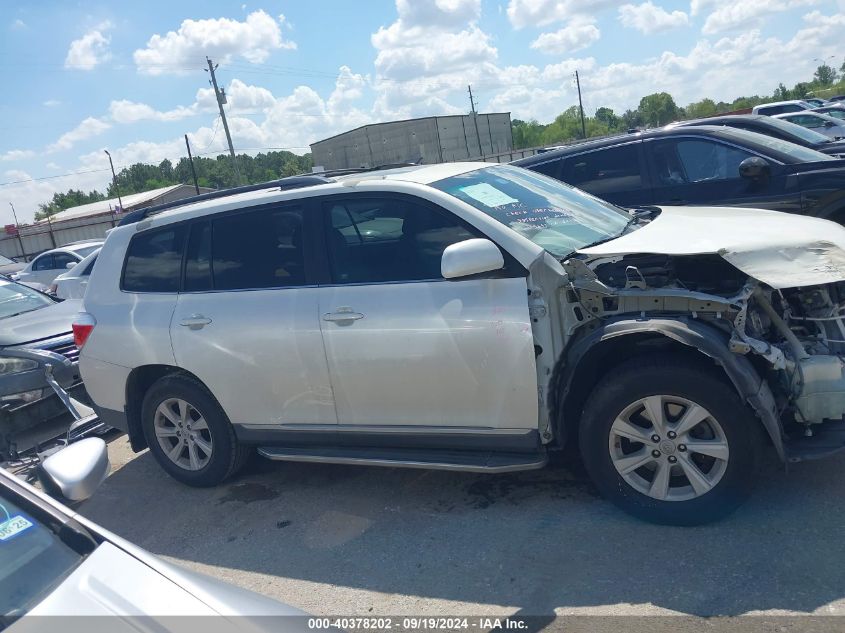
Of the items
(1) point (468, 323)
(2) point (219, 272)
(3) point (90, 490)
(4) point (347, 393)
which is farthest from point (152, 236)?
(3) point (90, 490)

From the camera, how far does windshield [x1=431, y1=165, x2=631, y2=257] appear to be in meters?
4.23

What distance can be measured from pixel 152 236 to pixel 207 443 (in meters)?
1.53

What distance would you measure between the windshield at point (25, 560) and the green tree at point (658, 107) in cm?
8031

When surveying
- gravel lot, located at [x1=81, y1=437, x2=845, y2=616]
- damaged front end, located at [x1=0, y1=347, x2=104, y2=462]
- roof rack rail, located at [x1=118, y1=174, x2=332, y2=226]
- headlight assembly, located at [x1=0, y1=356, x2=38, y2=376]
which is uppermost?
roof rack rail, located at [x1=118, y1=174, x2=332, y2=226]

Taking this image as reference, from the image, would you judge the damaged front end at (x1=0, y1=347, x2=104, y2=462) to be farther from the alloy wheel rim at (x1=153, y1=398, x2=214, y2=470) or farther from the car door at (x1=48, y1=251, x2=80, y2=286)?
the car door at (x1=48, y1=251, x2=80, y2=286)

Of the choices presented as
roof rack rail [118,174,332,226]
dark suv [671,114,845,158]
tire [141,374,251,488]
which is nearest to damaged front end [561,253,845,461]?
roof rack rail [118,174,332,226]

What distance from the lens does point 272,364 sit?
180 inches

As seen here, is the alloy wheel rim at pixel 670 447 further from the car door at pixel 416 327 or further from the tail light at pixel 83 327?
the tail light at pixel 83 327

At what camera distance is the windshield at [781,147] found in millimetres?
7203

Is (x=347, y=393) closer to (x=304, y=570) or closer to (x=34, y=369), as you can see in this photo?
(x=304, y=570)

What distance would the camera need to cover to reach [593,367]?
151 inches

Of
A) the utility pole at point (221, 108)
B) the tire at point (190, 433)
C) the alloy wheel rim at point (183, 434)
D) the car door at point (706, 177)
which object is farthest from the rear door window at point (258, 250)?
the utility pole at point (221, 108)

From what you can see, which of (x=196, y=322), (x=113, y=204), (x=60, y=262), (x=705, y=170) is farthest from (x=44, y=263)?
(x=113, y=204)

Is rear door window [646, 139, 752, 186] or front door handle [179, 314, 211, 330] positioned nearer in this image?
front door handle [179, 314, 211, 330]
